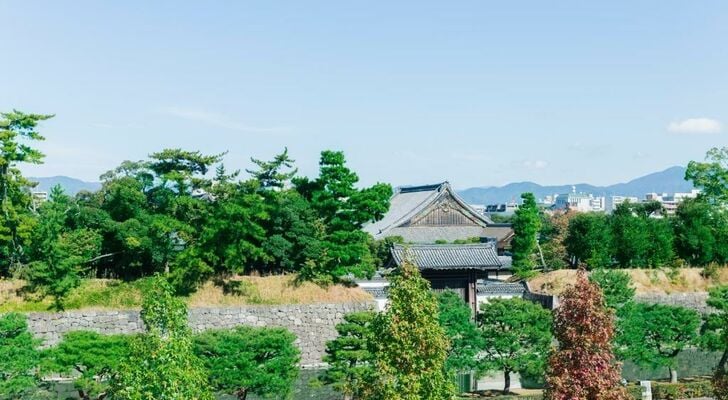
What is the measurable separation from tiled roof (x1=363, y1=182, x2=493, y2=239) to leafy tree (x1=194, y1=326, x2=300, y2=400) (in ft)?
77.8

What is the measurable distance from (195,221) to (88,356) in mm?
10902

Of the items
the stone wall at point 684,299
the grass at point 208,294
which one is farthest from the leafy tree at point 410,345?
the stone wall at point 684,299

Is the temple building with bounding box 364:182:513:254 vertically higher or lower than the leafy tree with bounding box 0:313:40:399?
higher

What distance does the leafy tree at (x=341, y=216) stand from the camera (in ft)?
111

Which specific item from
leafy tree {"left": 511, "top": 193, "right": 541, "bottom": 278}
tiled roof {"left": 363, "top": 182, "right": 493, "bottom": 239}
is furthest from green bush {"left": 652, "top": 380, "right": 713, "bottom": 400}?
tiled roof {"left": 363, "top": 182, "right": 493, "bottom": 239}

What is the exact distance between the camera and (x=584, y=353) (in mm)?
13906

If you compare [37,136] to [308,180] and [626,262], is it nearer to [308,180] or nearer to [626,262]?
[308,180]

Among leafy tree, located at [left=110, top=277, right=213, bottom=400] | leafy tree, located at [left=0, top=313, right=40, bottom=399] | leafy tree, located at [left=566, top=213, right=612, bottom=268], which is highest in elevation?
leafy tree, located at [left=566, top=213, right=612, bottom=268]

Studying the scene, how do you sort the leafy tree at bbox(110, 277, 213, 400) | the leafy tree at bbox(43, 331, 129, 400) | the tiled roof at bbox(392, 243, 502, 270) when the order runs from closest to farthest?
the leafy tree at bbox(110, 277, 213, 400)
the leafy tree at bbox(43, 331, 129, 400)
the tiled roof at bbox(392, 243, 502, 270)

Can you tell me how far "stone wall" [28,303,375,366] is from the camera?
30.2 meters

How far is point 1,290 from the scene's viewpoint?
30516 mm

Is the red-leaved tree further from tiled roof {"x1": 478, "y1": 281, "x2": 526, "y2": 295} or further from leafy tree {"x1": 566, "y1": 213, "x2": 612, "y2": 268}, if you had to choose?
leafy tree {"x1": 566, "y1": 213, "x2": 612, "y2": 268}

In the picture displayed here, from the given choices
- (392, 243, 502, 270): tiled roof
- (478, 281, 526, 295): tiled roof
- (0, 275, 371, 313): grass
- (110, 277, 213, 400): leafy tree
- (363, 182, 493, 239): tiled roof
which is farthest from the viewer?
(363, 182, 493, 239): tiled roof

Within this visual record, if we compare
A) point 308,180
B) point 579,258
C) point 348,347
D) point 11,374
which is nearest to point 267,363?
point 348,347
